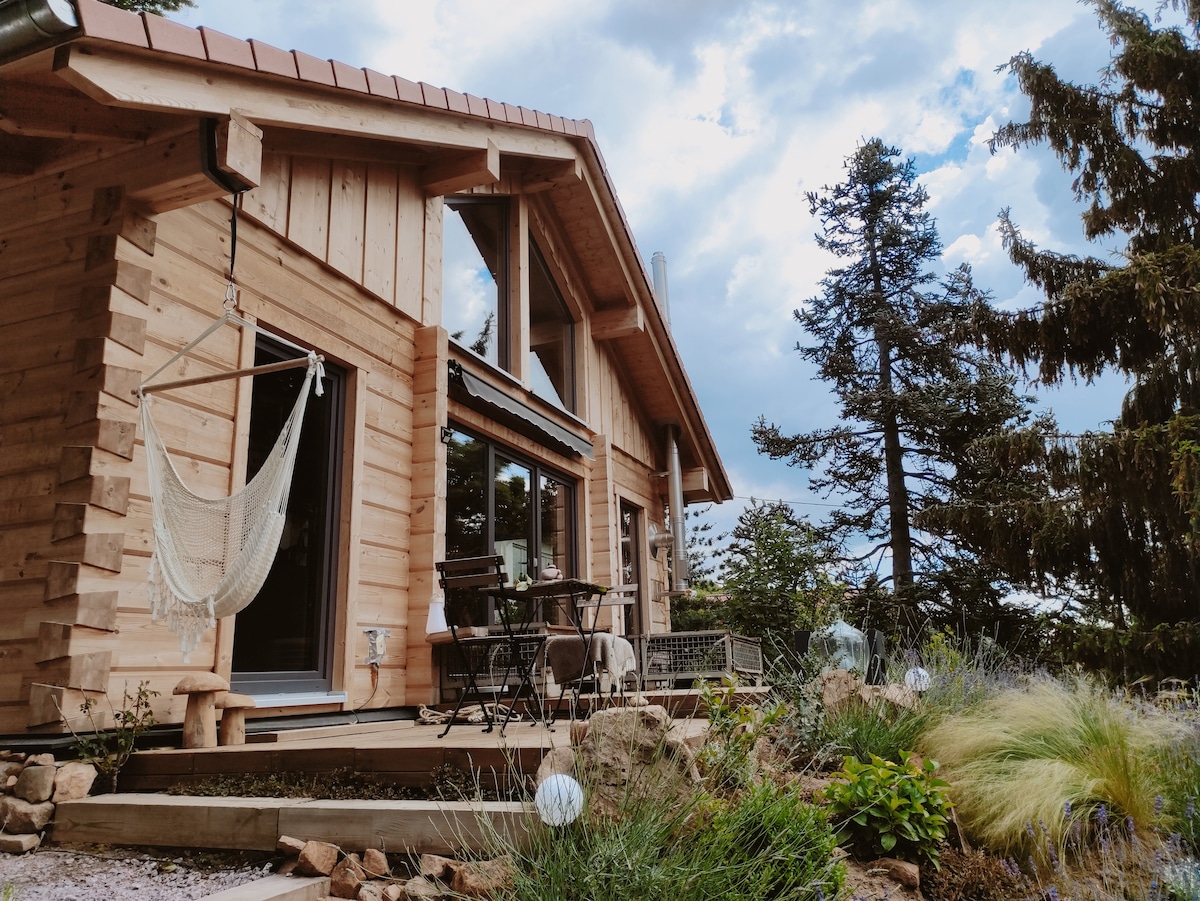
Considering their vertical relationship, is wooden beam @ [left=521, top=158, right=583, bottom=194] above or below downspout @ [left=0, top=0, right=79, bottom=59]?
above

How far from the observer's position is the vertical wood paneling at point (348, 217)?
5.25 m

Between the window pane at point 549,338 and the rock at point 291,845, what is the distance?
541cm

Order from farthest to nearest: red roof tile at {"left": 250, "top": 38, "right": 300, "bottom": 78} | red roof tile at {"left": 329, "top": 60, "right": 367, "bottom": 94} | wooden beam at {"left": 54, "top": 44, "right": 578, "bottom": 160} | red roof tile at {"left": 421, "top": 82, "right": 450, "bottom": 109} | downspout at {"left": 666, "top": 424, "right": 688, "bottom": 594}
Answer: downspout at {"left": 666, "top": 424, "right": 688, "bottom": 594} < red roof tile at {"left": 421, "top": 82, "right": 450, "bottom": 109} < red roof tile at {"left": 329, "top": 60, "right": 367, "bottom": 94} < red roof tile at {"left": 250, "top": 38, "right": 300, "bottom": 78} < wooden beam at {"left": 54, "top": 44, "right": 578, "bottom": 160}

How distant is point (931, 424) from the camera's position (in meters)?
14.4

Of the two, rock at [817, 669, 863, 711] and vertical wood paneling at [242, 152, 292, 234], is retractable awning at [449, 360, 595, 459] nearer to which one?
vertical wood paneling at [242, 152, 292, 234]

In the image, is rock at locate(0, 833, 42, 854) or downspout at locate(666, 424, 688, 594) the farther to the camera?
downspout at locate(666, 424, 688, 594)

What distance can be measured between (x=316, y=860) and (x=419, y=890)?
42cm

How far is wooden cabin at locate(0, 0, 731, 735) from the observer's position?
3.53m

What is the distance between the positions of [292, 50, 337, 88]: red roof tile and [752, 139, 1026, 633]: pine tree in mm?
11037

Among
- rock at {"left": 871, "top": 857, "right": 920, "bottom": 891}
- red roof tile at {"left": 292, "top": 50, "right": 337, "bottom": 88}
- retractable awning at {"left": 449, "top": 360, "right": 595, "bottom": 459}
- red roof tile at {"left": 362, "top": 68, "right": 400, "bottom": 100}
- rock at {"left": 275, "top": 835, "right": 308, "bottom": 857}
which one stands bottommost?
rock at {"left": 871, "top": 857, "right": 920, "bottom": 891}

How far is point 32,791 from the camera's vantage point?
3.23 metres

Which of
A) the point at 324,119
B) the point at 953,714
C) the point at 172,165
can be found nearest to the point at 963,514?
the point at 953,714

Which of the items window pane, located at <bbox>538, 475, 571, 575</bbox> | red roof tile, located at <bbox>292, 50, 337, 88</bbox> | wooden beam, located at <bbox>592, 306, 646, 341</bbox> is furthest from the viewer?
wooden beam, located at <bbox>592, 306, 646, 341</bbox>

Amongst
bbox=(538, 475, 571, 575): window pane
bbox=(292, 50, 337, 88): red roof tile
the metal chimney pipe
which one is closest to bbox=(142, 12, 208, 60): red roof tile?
bbox=(292, 50, 337, 88): red roof tile
